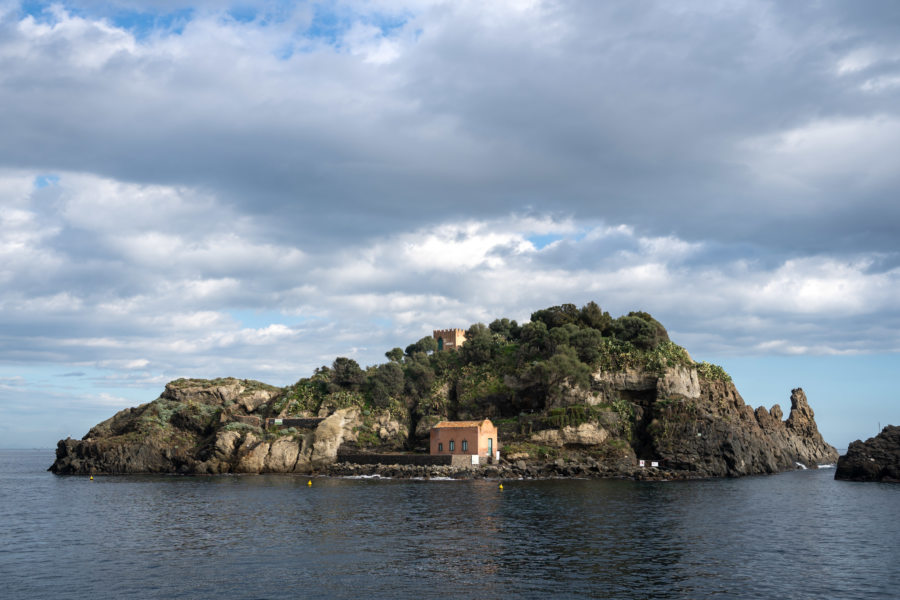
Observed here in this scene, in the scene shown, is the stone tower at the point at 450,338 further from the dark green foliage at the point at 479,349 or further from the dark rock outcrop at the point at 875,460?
the dark rock outcrop at the point at 875,460

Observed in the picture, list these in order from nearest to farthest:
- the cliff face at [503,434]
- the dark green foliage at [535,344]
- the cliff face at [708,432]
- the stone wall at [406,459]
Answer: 1. the stone wall at [406,459]
2. the cliff face at [708,432]
3. the cliff face at [503,434]
4. the dark green foliage at [535,344]

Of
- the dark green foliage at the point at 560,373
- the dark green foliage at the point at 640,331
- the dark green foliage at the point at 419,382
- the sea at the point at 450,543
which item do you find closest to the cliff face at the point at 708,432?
the dark green foliage at the point at 640,331

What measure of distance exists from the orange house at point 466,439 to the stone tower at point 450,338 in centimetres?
4628

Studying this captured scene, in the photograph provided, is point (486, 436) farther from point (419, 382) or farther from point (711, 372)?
point (711, 372)

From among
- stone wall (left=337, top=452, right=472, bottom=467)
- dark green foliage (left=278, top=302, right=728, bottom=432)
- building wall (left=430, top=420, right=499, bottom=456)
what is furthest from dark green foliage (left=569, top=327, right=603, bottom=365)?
stone wall (left=337, top=452, right=472, bottom=467)

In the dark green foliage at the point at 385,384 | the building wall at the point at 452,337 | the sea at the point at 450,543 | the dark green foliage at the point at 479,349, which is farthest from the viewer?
the building wall at the point at 452,337

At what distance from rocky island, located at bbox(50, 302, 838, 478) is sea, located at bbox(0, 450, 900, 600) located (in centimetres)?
2294

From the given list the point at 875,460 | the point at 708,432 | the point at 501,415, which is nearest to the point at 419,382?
the point at 501,415

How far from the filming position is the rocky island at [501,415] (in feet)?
312

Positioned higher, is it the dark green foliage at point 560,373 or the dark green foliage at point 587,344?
the dark green foliage at point 587,344

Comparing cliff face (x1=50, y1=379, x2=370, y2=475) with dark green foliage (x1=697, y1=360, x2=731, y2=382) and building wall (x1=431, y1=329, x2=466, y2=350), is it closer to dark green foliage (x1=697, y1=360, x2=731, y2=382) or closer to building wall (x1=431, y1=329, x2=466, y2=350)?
building wall (x1=431, y1=329, x2=466, y2=350)

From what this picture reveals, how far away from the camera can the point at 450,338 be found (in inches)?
5595

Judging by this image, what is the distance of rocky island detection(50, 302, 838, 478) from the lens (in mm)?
95188

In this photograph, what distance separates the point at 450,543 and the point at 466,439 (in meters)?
50.2
